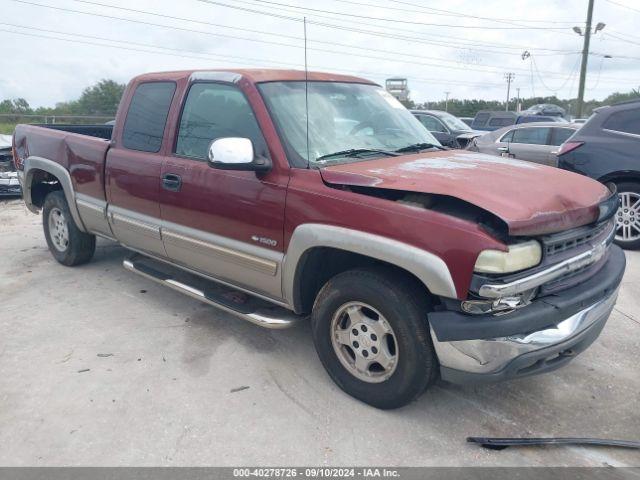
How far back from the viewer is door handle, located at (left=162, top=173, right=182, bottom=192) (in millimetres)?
3953

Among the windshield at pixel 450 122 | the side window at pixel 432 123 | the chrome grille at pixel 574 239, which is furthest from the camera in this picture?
the windshield at pixel 450 122

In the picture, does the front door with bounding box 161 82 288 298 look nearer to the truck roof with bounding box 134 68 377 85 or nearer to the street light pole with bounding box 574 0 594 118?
the truck roof with bounding box 134 68 377 85

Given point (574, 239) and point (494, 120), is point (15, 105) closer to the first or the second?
point (494, 120)

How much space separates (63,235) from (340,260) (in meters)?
3.73

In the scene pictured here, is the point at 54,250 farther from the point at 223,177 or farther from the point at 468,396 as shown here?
the point at 468,396

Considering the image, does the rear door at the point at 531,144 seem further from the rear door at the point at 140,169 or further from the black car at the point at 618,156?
the rear door at the point at 140,169

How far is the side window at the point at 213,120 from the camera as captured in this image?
361cm

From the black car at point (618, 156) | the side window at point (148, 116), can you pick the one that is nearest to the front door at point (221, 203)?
the side window at point (148, 116)

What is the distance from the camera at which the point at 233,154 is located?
3.21 meters

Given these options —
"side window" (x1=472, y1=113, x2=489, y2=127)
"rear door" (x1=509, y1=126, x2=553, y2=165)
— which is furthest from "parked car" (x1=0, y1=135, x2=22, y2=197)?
"side window" (x1=472, y1=113, x2=489, y2=127)

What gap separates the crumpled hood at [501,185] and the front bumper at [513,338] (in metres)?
0.41

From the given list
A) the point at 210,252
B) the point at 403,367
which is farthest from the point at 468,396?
the point at 210,252

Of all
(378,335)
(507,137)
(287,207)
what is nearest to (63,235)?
(287,207)

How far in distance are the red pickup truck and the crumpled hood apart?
0.01 metres
